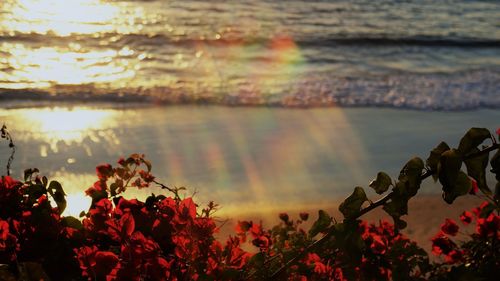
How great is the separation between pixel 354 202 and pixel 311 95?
939 centimetres

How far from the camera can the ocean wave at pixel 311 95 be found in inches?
428

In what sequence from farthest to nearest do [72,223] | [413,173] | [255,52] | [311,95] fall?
[255,52], [311,95], [72,223], [413,173]

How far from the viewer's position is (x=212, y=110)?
1027cm

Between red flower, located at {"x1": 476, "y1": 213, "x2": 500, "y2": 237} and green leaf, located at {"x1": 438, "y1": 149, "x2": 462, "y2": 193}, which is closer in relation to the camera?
green leaf, located at {"x1": 438, "y1": 149, "x2": 462, "y2": 193}

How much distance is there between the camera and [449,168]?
1.95 m

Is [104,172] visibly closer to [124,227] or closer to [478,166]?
[124,227]

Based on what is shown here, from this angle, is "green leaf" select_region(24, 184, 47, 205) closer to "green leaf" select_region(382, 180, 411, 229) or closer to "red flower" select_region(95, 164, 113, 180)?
"red flower" select_region(95, 164, 113, 180)

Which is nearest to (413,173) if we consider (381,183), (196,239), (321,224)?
(381,183)

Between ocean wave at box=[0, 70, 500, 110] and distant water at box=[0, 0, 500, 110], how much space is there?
0.02m

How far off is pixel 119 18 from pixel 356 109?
9464 millimetres

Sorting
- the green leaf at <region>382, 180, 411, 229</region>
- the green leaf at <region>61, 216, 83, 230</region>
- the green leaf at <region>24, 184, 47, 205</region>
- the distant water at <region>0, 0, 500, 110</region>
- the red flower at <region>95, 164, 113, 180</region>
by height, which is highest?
the distant water at <region>0, 0, 500, 110</region>

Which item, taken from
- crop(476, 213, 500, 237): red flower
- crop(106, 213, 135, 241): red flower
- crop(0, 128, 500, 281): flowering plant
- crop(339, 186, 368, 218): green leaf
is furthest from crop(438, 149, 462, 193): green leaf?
crop(476, 213, 500, 237): red flower

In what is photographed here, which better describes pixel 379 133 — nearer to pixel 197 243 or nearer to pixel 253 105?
pixel 253 105

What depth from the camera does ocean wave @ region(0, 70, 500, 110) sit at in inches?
428
